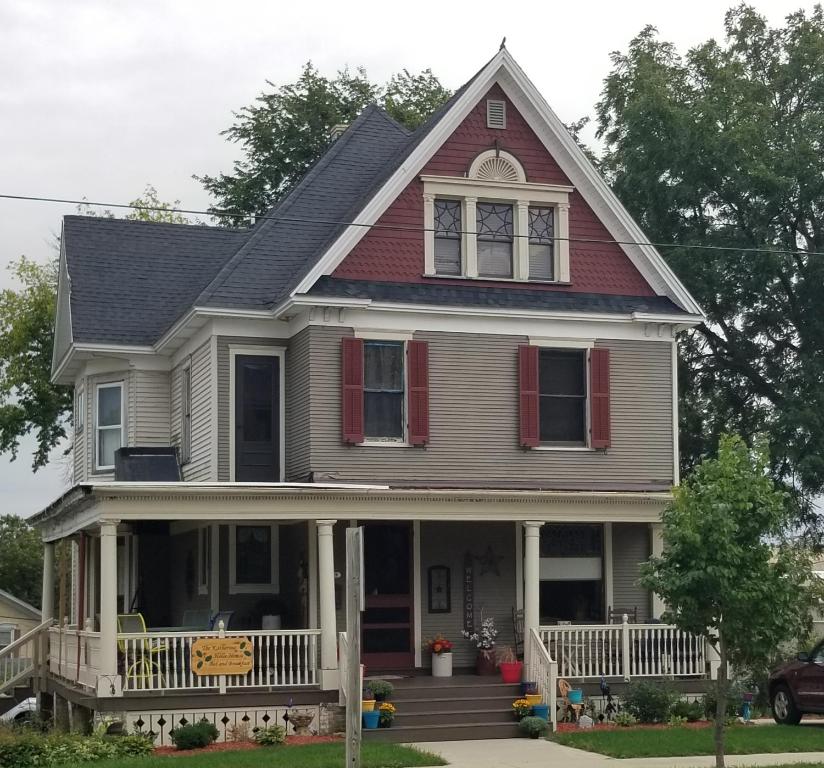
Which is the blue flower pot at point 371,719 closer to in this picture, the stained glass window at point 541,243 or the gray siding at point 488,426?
the gray siding at point 488,426

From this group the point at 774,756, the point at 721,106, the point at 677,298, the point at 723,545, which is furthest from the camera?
the point at 721,106

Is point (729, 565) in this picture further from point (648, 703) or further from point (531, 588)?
point (531, 588)

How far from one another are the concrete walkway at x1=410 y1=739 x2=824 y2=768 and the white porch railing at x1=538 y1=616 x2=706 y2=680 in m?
2.53

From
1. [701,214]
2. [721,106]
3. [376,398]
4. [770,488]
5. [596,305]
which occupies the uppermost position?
[721,106]

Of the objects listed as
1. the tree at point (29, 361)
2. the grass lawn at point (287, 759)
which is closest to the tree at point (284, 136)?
the tree at point (29, 361)

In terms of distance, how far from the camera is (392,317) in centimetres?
2509

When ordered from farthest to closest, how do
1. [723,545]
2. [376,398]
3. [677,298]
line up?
[677,298] < [376,398] < [723,545]

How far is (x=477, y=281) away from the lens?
2583 centimetres

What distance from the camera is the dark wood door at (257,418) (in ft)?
83.6

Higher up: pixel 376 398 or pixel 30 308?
pixel 30 308

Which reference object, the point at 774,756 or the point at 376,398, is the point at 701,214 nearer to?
the point at 376,398

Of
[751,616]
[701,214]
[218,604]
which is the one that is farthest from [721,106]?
[751,616]

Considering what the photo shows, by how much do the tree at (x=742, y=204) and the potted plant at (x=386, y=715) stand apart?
51.4 ft

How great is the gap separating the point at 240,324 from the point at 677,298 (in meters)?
7.72
